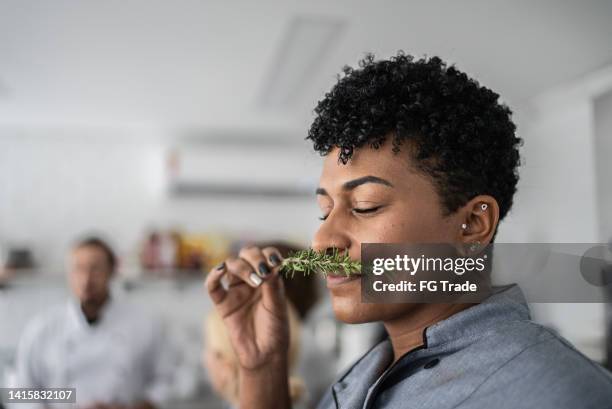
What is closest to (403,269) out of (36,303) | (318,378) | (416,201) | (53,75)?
(416,201)

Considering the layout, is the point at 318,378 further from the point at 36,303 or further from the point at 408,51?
the point at 36,303

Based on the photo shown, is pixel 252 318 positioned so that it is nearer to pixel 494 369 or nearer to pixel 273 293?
pixel 273 293

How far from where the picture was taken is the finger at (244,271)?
71 centimetres

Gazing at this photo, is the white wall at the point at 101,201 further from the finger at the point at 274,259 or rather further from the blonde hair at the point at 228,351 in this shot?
the finger at the point at 274,259

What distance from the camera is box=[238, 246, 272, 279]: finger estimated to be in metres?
0.70

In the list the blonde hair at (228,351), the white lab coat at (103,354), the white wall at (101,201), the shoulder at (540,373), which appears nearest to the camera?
the shoulder at (540,373)

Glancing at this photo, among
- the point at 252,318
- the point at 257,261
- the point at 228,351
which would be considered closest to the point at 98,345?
the point at 228,351

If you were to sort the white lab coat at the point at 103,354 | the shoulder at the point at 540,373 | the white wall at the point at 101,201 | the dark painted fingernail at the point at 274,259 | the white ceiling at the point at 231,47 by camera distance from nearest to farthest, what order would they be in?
the shoulder at the point at 540,373
the dark painted fingernail at the point at 274,259
the white ceiling at the point at 231,47
the white lab coat at the point at 103,354
the white wall at the point at 101,201

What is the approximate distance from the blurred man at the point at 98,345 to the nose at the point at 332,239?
1.10 m

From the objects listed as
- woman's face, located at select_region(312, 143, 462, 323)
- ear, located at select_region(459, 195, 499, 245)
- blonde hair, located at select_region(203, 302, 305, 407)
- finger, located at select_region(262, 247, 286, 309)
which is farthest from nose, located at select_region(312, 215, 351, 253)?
blonde hair, located at select_region(203, 302, 305, 407)

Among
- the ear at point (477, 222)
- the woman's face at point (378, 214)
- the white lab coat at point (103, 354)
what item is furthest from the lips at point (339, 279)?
the white lab coat at point (103, 354)

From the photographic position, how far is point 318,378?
179cm

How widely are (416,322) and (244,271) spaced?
0.24 meters

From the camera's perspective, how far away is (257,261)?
0.70m
